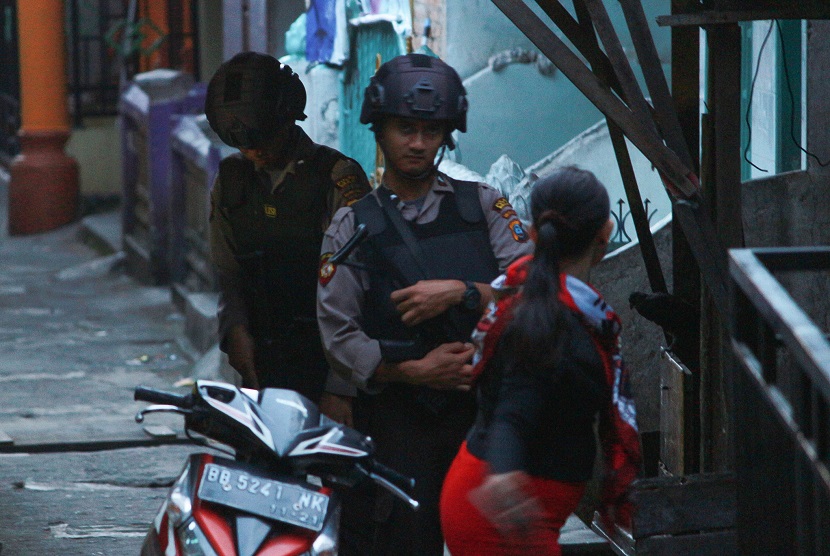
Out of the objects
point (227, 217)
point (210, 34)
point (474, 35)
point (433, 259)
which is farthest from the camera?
point (210, 34)

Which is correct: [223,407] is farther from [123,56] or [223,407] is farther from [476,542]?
[123,56]

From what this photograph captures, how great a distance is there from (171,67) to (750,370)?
1457 centimetres

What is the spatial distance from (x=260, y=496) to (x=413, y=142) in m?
1.17

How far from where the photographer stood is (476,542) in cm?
299

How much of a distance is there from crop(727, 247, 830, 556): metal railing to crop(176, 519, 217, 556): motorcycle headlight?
1.17 metres

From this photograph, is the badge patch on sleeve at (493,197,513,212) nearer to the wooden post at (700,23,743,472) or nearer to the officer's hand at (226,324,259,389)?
the wooden post at (700,23,743,472)

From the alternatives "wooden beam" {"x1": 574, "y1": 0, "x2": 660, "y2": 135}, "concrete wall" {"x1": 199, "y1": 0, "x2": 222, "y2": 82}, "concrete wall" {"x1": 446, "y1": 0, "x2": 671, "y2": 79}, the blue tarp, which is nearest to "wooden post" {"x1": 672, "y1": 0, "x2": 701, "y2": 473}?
"wooden beam" {"x1": 574, "y1": 0, "x2": 660, "y2": 135}

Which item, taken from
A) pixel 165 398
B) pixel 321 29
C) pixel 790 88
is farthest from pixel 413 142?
pixel 321 29

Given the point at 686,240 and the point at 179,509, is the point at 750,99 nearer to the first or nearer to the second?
the point at 686,240

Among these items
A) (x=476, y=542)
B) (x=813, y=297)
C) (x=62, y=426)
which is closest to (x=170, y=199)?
(x=62, y=426)

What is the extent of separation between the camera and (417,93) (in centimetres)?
373

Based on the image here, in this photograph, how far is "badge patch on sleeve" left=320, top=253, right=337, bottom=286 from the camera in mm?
3715

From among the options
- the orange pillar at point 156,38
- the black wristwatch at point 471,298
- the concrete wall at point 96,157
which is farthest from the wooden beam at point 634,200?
Answer: the concrete wall at point 96,157

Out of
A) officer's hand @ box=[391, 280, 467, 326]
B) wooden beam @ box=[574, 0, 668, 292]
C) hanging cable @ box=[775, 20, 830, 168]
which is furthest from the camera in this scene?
hanging cable @ box=[775, 20, 830, 168]
